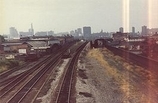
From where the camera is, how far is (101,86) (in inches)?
915

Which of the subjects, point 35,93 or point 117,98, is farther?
point 35,93

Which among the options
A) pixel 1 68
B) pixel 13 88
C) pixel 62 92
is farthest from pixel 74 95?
pixel 1 68

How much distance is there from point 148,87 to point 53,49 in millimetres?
62397

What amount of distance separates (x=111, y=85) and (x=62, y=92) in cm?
498

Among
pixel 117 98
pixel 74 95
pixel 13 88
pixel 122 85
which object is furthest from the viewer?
pixel 13 88

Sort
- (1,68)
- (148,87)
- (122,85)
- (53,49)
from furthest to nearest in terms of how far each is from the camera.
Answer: (53,49) → (1,68) → (122,85) → (148,87)

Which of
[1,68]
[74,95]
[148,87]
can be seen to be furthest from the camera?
[1,68]

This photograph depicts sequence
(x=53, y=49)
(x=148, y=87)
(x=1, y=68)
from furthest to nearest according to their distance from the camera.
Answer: (x=53, y=49) < (x=1, y=68) < (x=148, y=87)

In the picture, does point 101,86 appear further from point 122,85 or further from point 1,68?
point 1,68

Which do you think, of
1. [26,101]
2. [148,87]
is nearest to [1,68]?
[26,101]

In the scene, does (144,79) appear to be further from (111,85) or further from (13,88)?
(13,88)

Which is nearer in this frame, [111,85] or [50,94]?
[50,94]

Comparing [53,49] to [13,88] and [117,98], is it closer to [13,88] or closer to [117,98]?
[13,88]

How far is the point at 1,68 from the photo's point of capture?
41.2 meters
